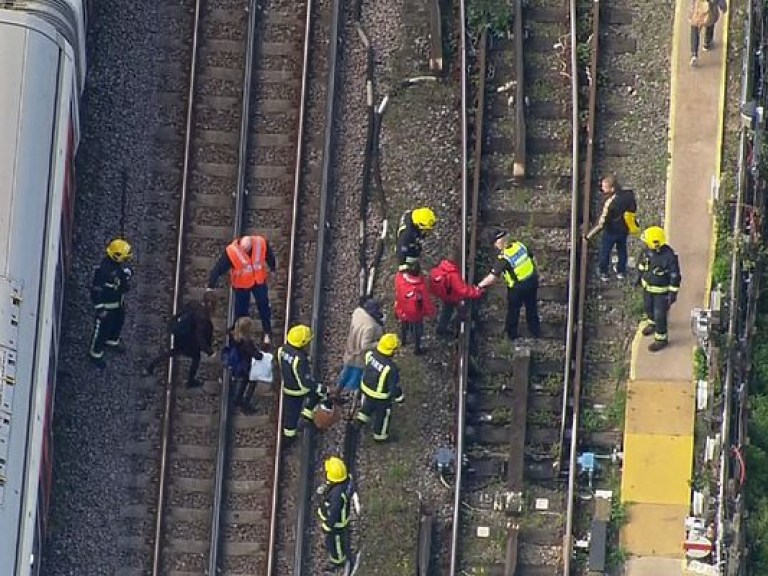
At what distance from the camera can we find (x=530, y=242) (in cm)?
2128

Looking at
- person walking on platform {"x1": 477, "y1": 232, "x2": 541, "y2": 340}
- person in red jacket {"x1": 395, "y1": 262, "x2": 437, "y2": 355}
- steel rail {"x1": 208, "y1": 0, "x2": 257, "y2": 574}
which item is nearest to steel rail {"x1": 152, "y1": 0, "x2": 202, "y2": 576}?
steel rail {"x1": 208, "y1": 0, "x2": 257, "y2": 574}

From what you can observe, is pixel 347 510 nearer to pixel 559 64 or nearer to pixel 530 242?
pixel 530 242

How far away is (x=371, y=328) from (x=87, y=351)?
3.39 m

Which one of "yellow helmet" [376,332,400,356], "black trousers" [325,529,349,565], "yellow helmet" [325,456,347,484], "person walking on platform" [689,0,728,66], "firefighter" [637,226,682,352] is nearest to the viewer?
"yellow helmet" [325,456,347,484]

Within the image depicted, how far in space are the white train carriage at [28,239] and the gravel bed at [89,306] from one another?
80cm

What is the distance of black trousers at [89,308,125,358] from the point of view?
20500mm

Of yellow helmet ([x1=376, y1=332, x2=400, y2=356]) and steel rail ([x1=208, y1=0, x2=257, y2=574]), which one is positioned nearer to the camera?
yellow helmet ([x1=376, y1=332, x2=400, y2=356])

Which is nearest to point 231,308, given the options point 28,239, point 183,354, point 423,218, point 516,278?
point 183,354

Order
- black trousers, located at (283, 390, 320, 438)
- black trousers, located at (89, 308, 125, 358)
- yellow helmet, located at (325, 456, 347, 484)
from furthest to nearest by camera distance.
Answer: black trousers, located at (89, 308, 125, 358) < black trousers, located at (283, 390, 320, 438) < yellow helmet, located at (325, 456, 347, 484)

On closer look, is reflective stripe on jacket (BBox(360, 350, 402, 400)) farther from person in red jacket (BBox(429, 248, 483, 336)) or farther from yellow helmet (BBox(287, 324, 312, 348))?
person in red jacket (BBox(429, 248, 483, 336))

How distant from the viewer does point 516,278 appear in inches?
794

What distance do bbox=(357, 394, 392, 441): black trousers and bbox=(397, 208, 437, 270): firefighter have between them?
1498 mm

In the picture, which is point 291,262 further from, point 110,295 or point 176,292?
point 110,295

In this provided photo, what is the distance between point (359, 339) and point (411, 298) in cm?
73
